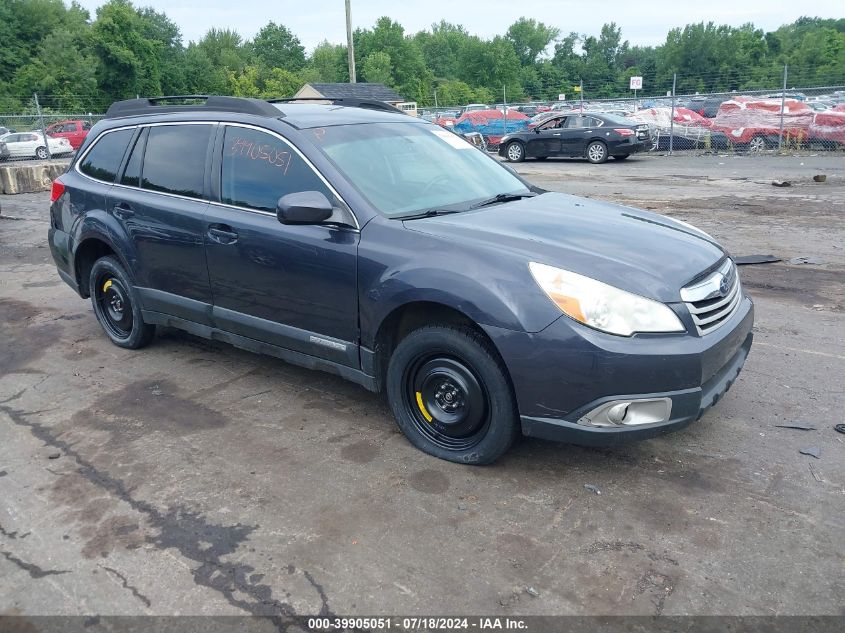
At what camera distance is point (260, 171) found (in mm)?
4504

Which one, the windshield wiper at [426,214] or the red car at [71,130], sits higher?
the red car at [71,130]

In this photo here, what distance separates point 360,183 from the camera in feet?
13.7

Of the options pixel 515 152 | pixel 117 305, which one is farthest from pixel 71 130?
pixel 117 305

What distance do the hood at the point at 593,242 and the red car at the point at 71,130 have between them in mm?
30886

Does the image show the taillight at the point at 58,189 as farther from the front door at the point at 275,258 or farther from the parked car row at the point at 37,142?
the parked car row at the point at 37,142

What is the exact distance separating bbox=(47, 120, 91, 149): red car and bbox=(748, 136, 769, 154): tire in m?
25.6

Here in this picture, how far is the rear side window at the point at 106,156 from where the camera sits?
5.55 m

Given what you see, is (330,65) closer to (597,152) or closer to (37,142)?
(37,142)

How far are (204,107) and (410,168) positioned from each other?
1598 millimetres

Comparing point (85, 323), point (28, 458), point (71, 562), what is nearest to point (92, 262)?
point (85, 323)

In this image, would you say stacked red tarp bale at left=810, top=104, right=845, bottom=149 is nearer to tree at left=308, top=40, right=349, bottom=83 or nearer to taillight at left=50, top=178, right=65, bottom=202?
taillight at left=50, top=178, right=65, bottom=202

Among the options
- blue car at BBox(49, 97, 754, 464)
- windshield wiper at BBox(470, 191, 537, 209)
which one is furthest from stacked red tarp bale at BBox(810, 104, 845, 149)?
windshield wiper at BBox(470, 191, 537, 209)

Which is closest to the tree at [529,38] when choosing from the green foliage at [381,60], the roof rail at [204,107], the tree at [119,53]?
the green foliage at [381,60]

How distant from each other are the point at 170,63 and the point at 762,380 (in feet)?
256
